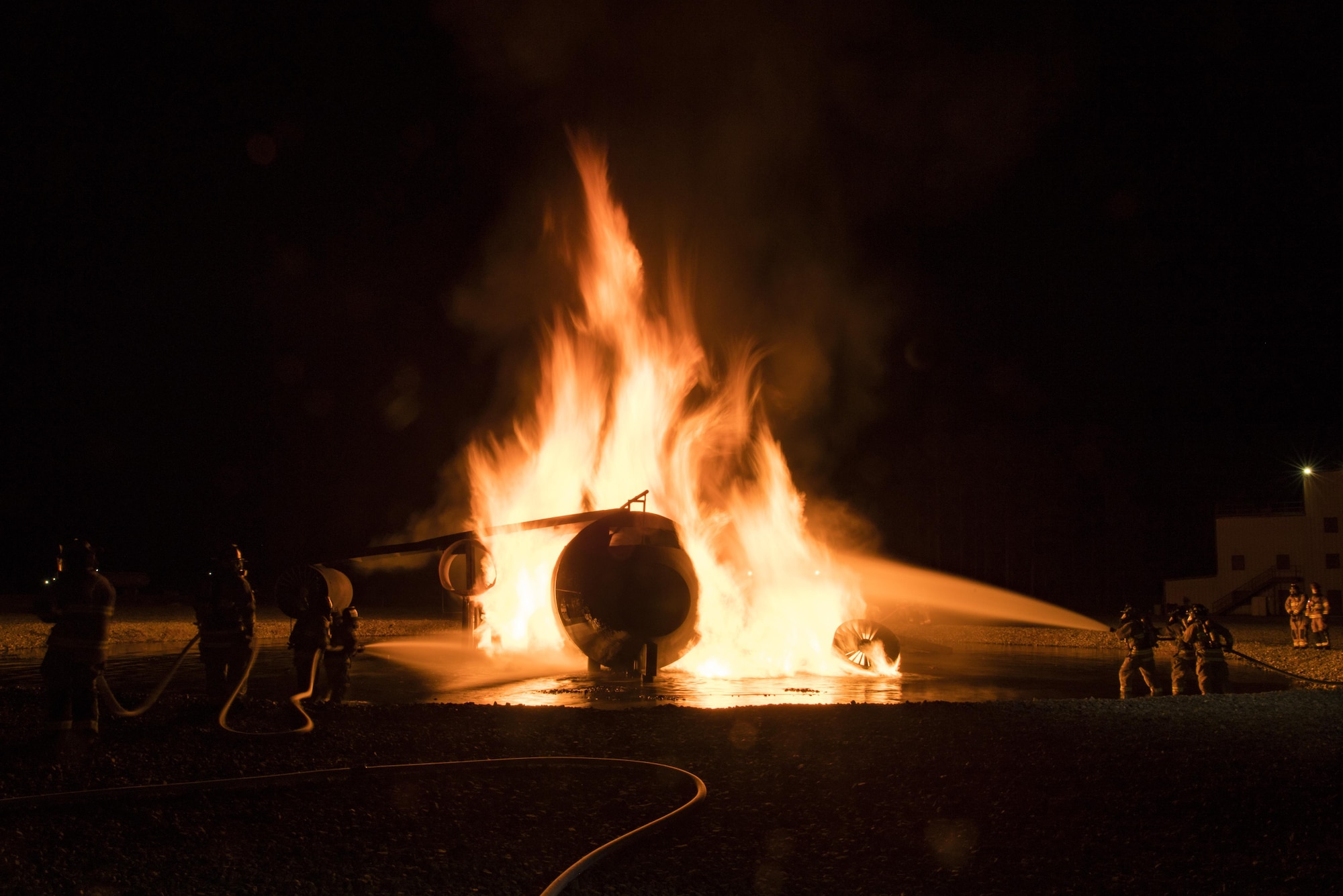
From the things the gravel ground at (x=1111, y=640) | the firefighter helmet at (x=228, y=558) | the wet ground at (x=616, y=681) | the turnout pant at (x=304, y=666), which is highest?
the firefighter helmet at (x=228, y=558)

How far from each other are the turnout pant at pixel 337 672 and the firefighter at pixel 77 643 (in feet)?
13.6

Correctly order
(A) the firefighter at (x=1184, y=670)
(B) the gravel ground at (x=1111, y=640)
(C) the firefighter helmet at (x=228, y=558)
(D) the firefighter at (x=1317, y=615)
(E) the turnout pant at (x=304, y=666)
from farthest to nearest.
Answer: (D) the firefighter at (x=1317, y=615) < (B) the gravel ground at (x=1111, y=640) < (A) the firefighter at (x=1184, y=670) < (C) the firefighter helmet at (x=228, y=558) < (E) the turnout pant at (x=304, y=666)

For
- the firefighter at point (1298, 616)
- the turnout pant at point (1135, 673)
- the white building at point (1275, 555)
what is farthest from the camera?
the white building at point (1275, 555)

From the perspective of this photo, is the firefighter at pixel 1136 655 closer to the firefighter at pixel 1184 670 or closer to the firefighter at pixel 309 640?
the firefighter at pixel 1184 670

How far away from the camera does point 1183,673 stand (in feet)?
49.9

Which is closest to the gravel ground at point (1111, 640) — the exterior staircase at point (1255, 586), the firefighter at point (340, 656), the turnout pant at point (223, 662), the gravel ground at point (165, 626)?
the exterior staircase at point (1255, 586)

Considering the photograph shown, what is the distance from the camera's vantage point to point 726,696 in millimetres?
14547

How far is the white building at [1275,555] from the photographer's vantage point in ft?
147

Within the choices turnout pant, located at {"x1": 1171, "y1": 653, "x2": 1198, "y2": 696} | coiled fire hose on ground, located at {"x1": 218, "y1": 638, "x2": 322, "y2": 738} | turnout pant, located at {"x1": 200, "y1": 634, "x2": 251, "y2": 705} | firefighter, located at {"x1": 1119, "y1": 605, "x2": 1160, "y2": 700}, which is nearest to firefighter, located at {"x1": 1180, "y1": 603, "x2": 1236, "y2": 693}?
turnout pant, located at {"x1": 1171, "y1": 653, "x2": 1198, "y2": 696}

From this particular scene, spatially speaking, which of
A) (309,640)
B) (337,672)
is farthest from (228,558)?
(337,672)

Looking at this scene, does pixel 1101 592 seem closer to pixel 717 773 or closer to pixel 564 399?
pixel 564 399

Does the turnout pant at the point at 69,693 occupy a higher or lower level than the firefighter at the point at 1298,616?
lower

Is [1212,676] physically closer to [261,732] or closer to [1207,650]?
[1207,650]

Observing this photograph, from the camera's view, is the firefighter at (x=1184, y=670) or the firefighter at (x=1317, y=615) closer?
the firefighter at (x=1184, y=670)
